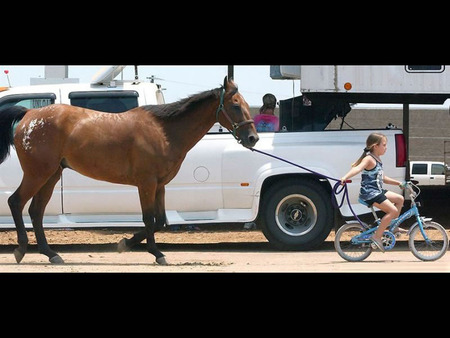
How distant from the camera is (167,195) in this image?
42.8 ft

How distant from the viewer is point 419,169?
34281 mm

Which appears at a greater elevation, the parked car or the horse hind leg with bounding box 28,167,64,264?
the horse hind leg with bounding box 28,167,64,264

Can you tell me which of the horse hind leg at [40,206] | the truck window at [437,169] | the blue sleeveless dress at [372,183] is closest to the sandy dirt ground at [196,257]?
the horse hind leg at [40,206]

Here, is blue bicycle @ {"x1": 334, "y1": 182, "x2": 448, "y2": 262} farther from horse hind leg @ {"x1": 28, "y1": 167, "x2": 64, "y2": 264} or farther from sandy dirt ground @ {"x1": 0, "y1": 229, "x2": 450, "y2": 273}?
horse hind leg @ {"x1": 28, "y1": 167, "x2": 64, "y2": 264}

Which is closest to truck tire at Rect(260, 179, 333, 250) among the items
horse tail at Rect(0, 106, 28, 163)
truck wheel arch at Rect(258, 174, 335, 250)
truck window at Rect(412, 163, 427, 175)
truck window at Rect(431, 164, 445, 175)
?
truck wheel arch at Rect(258, 174, 335, 250)

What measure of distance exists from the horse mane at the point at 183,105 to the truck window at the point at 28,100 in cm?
219

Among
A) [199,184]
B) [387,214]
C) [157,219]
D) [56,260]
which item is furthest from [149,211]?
[387,214]

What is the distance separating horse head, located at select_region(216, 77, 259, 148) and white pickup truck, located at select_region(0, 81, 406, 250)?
1702 mm

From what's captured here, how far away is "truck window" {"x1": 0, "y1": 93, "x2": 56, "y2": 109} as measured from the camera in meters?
12.9

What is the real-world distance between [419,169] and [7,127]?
81.0 feet

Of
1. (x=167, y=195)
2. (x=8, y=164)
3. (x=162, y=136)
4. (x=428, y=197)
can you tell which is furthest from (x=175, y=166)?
(x=428, y=197)

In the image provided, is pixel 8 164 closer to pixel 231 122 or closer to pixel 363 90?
pixel 231 122

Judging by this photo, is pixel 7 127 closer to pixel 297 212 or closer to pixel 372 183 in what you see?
pixel 297 212
